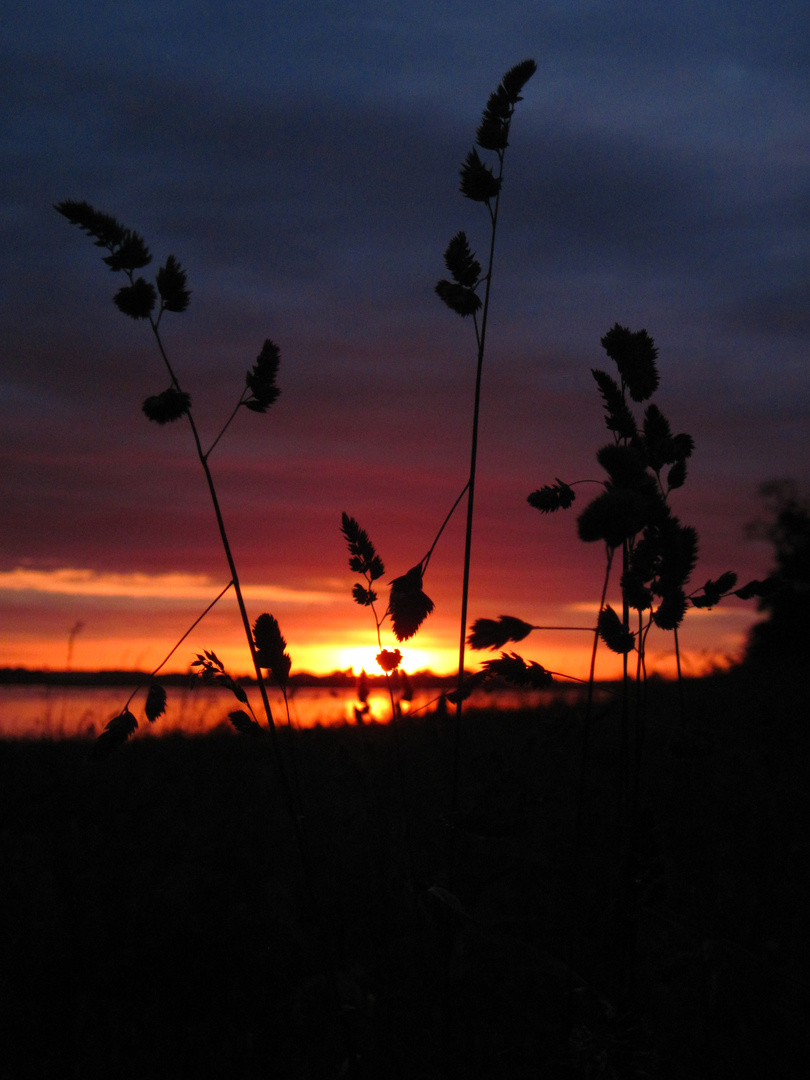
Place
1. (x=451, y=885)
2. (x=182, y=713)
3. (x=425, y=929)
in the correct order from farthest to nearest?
(x=182, y=713) < (x=425, y=929) < (x=451, y=885)

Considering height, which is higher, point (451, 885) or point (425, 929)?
point (451, 885)

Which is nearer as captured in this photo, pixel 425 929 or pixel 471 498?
pixel 471 498

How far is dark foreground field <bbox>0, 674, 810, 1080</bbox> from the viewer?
1799 millimetres

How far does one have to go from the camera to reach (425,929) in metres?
2.81

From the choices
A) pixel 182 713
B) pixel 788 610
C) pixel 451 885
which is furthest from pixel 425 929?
pixel 788 610

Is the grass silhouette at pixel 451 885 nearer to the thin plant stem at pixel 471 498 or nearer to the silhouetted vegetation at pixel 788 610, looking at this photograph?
the thin plant stem at pixel 471 498

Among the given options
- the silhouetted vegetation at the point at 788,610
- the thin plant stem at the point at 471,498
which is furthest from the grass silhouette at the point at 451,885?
the silhouetted vegetation at the point at 788,610

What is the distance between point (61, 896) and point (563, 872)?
7.40ft

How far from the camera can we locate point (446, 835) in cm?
383

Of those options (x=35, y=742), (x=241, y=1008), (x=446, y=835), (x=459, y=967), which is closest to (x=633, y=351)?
(x=459, y=967)

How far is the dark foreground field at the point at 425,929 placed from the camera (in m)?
1.80

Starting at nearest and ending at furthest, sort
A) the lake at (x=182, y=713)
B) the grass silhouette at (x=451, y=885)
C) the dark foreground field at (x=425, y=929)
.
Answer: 1. the grass silhouette at (x=451, y=885)
2. the dark foreground field at (x=425, y=929)
3. the lake at (x=182, y=713)

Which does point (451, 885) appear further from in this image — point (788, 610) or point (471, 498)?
point (788, 610)

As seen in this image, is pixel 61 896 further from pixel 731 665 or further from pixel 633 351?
pixel 731 665
